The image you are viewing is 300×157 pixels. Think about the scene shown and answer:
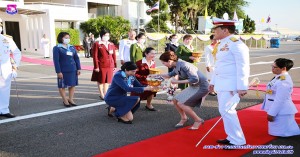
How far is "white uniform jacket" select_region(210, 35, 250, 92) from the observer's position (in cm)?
374

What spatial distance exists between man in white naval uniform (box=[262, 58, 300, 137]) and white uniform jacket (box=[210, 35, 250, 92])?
3.01ft

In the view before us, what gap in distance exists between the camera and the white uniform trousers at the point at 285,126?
4.48 metres

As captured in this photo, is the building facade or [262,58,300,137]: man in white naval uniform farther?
the building facade

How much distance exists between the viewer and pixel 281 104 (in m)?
→ 4.36

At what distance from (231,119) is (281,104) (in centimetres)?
98

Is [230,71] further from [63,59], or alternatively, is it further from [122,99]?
[63,59]

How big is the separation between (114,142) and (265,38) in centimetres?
3980

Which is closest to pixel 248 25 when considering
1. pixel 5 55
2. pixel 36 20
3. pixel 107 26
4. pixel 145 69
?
pixel 107 26

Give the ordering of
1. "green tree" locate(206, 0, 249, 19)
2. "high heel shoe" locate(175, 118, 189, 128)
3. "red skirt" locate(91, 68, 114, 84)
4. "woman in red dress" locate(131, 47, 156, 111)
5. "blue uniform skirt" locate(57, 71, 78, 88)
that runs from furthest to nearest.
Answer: "green tree" locate(206, 0, 249, 19)
"red skirt" locate(91, 68, 114, 84)
"blue uniform skirt" locate(57, 71, 78, 88)
"woman in red dress" locate(131, 47, 156, 111)
"high heel shoe" locate(175, 118, 189, 128)

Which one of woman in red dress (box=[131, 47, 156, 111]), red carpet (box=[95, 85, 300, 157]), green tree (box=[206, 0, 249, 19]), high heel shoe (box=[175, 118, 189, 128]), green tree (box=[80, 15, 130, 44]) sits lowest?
red carpet (box=[95, 85, 300, 157])

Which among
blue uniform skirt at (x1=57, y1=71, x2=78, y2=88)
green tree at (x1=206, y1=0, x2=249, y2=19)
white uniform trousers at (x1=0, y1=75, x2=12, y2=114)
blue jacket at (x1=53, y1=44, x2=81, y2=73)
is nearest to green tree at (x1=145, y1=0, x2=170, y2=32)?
green tree at (x1=206, y1=0, x2=249, y2=19)

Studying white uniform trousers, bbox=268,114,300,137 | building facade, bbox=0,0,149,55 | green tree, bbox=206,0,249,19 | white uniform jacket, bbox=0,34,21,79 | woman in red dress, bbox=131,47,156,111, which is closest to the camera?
white uniform trousers, bbox=268,114,300,137

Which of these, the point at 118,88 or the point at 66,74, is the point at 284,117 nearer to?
the point at 118,88

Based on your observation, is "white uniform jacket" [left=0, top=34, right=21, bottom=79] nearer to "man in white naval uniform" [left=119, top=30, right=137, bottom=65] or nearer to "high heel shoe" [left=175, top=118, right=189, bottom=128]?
"man in white naval uniform" [left=119, top=30, right=137, bottom=65]
